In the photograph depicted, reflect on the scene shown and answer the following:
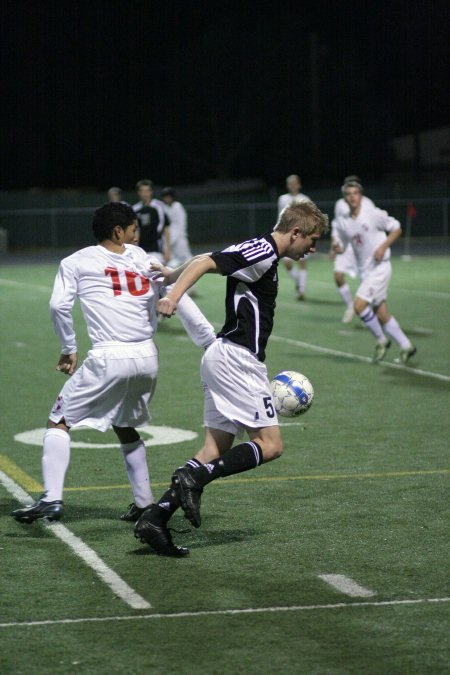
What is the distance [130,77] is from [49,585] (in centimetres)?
5577

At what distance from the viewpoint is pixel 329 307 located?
71.3 ft

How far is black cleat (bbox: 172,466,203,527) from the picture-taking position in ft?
20.6

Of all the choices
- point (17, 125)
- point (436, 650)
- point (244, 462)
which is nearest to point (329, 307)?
point (244, 462)

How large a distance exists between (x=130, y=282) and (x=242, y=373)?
910 millimetres

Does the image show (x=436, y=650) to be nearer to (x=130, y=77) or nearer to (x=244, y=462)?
(x=244, y=462)

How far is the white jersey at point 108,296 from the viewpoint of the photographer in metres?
6.84

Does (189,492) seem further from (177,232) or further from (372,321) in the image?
(177,232)

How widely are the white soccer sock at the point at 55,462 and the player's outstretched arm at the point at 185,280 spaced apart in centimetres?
126

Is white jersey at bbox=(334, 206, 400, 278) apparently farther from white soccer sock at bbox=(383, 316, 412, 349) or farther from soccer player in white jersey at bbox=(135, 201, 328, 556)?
soccer player in white jersey at bbox=(135, 201, 328, 556)

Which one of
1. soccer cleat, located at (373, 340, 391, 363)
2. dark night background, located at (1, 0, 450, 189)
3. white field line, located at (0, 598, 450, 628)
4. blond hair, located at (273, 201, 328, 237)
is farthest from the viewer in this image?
dark night background, located at (1, 0, 450, 189)

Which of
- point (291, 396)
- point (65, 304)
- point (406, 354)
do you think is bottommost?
point (406, 354)

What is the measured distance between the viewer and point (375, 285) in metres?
14.8

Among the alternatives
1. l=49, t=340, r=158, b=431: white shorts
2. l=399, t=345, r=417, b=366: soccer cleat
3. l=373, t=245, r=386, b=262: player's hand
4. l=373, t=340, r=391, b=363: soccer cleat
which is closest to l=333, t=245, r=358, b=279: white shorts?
l=373, t=245, r=386, b=262: player's hand

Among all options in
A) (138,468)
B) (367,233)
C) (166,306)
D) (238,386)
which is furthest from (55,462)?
(367,233)
